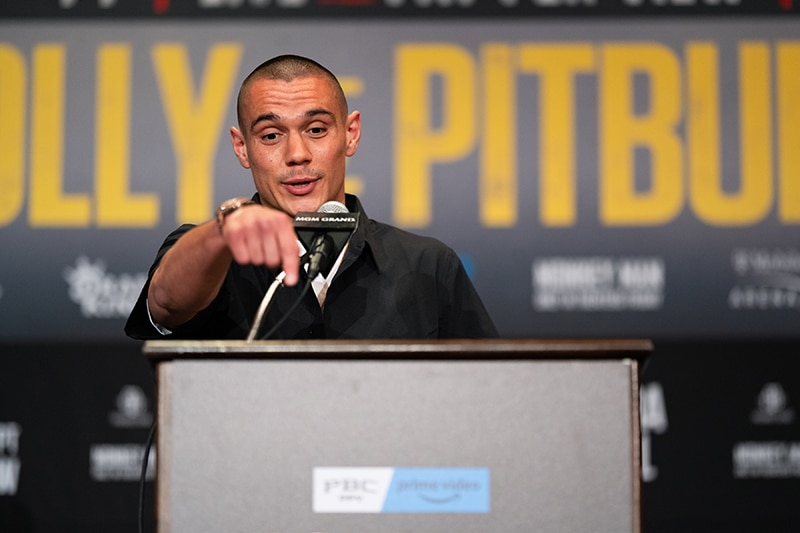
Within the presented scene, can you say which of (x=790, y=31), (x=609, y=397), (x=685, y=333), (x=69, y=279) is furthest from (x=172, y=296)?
(x=790, y=31)

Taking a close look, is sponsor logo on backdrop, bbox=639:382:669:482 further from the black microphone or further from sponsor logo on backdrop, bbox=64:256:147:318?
the black microphone

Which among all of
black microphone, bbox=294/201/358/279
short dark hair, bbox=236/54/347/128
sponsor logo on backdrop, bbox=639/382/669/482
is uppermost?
short dark hair, bbox=236/54/347/128

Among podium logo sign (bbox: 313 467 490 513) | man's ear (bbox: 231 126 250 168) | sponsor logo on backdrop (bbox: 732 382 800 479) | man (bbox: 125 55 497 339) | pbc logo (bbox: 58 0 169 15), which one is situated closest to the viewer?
podium logo sign (bbox: 313 467 490 513)

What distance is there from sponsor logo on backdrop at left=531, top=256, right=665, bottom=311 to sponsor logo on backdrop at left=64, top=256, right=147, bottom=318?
1.20 meters

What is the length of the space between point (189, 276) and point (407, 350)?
47cm

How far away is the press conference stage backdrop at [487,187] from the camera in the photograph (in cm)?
308

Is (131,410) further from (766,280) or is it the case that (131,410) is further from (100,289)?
(766,280)

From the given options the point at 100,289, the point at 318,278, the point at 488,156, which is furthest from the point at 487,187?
the point at 318,278

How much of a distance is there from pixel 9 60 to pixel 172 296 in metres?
2.09

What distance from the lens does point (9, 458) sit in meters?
3.08

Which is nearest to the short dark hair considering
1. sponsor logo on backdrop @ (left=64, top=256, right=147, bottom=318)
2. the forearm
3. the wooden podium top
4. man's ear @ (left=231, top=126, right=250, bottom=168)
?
man's ear @ (left=231, top=126, right=250, bottom=168)

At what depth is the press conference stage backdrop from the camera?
3.08 meters

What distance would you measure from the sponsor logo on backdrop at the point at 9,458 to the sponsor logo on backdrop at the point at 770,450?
2.10 m

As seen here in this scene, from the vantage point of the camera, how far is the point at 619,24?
3.23 m
